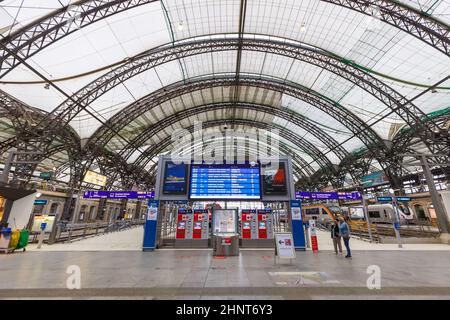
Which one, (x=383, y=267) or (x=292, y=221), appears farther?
(x=292, y=221)

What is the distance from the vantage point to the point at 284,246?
21.9 feet

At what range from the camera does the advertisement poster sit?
21.4 feet

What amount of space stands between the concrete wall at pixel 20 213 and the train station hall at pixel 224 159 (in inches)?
2.6

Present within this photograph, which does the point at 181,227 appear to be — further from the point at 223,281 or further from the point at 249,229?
the point at 223,281

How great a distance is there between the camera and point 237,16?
15.9m

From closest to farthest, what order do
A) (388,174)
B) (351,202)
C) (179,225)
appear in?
(179,225) → (388,174) → (351,202)

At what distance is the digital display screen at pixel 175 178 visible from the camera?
10297 mm

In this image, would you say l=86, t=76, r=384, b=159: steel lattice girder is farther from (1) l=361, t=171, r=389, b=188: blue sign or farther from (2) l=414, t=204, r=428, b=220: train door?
(2) l=414, t=204, r=428, b=220: train door

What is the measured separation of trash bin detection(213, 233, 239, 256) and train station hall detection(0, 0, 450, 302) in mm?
62

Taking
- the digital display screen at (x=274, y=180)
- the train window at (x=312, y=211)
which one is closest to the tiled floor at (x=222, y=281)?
the digital display screen at (x=274, y=180)

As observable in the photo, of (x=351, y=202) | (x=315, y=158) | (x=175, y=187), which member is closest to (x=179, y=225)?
(x=175, y=187)

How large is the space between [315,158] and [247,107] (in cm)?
1594

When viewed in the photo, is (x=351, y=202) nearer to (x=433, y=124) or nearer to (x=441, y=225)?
(x=433, y=124)

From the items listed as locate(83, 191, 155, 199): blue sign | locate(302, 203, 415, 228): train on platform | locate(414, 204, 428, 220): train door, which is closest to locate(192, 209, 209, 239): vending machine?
locate(83, 191, 155, 199): blue sign
